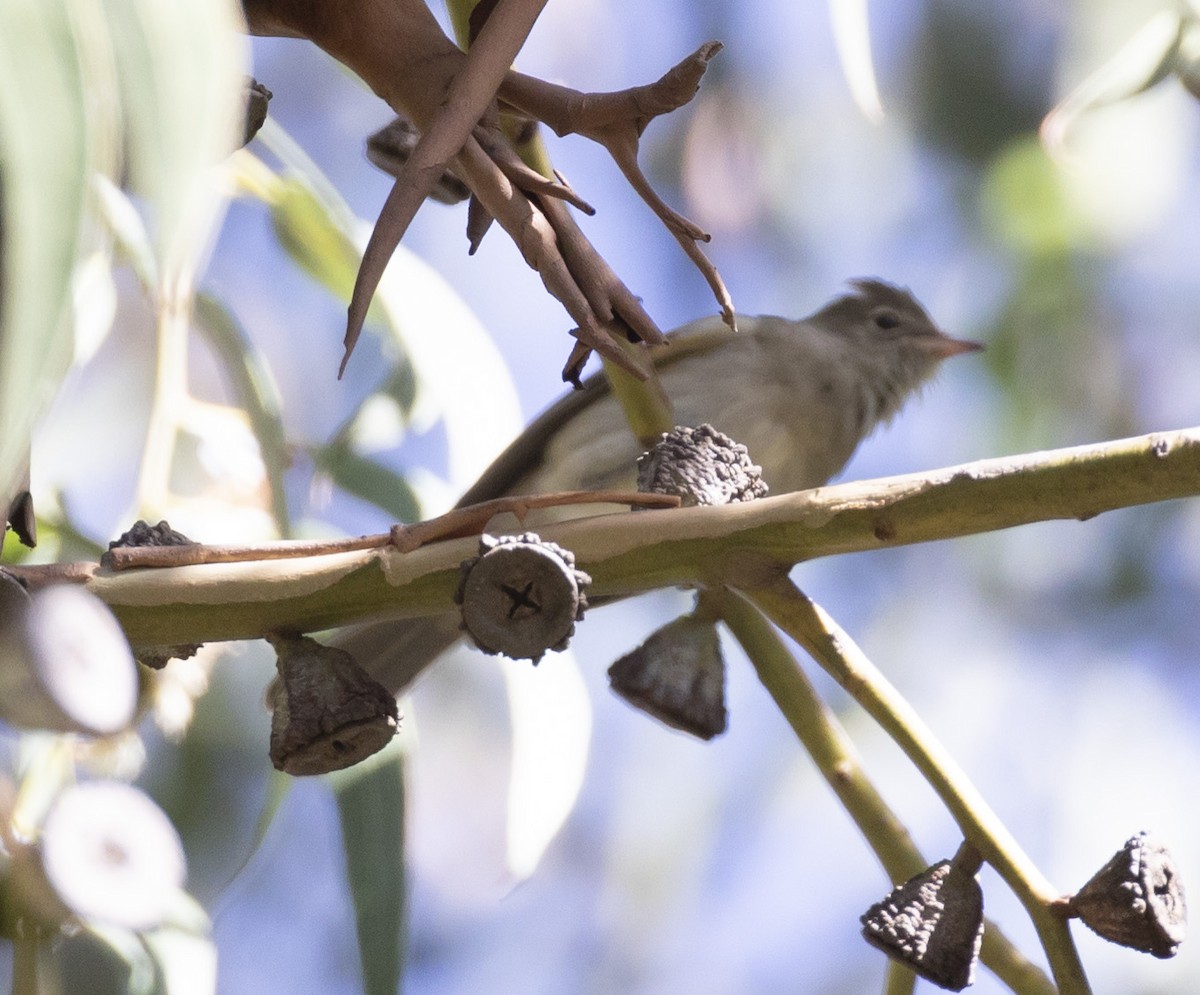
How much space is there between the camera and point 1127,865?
0.63m

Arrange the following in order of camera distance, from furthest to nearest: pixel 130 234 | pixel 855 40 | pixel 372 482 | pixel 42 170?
pixel 372 482 → pixel 130 234 → pixel 855 40 → pixel 42 170

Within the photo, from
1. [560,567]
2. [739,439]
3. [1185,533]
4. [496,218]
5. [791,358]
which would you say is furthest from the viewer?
[1185,533]

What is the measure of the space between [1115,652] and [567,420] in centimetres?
108

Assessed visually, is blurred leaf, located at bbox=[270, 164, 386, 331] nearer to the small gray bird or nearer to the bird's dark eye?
the small gray bird

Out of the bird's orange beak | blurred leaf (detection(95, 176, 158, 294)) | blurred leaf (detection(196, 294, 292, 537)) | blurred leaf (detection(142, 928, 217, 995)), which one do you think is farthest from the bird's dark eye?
blurred leaf (detection(142, 928, 217, 995))

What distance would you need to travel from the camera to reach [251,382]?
1351 mm

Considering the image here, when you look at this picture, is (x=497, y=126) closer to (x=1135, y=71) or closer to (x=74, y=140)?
(x=74, y=140)

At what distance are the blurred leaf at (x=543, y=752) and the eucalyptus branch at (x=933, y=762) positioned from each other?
0.46 m

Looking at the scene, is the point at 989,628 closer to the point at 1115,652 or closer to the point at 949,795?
the point at 1115,652

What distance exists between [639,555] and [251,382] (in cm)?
83

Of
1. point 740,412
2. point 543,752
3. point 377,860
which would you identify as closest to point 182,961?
point 377,860

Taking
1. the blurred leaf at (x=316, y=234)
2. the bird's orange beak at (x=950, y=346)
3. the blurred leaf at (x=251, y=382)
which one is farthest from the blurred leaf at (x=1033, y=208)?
the blurred leaf at (x=251, y=382)

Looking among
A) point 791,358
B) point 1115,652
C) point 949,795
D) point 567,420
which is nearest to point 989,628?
point 1115,652

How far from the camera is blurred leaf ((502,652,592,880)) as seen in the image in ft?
3.66
